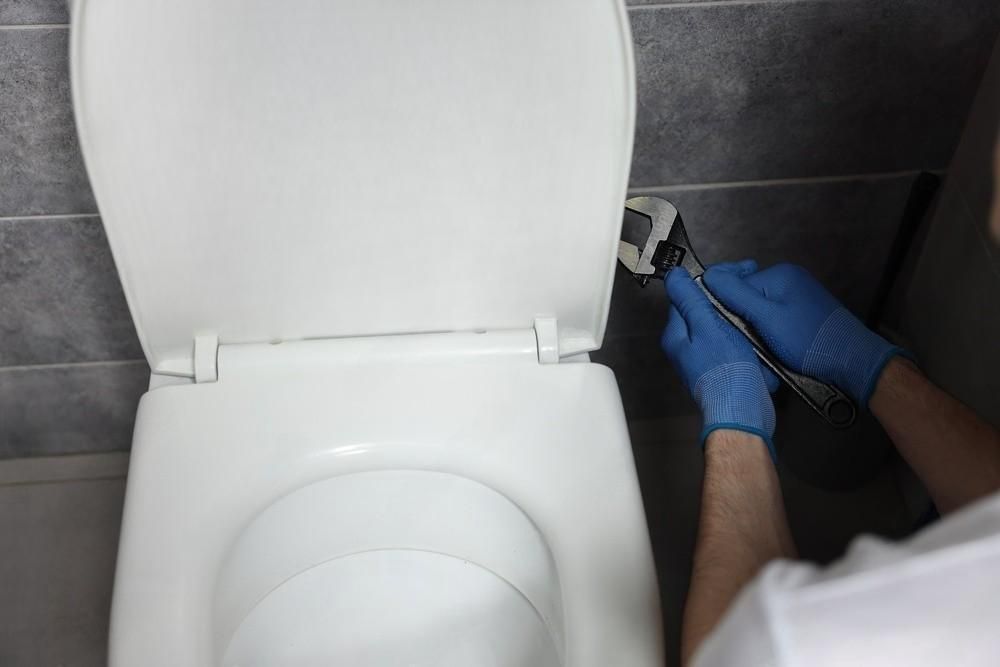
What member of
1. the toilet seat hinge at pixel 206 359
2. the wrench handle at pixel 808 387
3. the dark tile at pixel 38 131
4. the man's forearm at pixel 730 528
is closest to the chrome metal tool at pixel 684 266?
the wrench handle at pixel 808 387

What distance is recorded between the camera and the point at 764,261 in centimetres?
108

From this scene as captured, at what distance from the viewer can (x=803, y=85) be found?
902 millimetres

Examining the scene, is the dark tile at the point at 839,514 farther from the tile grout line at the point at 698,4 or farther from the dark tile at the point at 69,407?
the dark tile at the point at 69,407

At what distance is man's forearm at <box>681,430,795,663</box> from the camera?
669 millimetres

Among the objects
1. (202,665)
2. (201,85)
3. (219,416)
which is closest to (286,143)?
(201,85)

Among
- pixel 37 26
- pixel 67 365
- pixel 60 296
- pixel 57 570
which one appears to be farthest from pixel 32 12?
pixel 57 570

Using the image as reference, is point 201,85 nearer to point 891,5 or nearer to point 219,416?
point 219,416

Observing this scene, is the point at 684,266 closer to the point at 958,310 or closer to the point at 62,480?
the point at 958,310

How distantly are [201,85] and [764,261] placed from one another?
0.65 metres

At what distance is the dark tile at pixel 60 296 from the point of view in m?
0.95

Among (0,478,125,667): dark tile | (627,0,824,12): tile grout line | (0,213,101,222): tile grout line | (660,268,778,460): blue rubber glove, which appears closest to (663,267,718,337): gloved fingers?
(660,268,778,460): blue rubber glove

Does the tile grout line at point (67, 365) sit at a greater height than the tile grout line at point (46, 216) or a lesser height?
lesser

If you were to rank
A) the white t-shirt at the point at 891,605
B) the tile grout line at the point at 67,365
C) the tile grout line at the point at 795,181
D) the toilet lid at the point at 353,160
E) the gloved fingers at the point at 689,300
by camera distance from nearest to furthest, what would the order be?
1. the white t-shirt at the point at 891,605
2. the toilet lid at the point at 353,160
3. the gloved fingers at the point at 689,300
4. the tile grout line at the point at 795,181
5. the tile grout line at the point at 67,365

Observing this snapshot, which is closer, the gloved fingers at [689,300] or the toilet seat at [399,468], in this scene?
the toilet seat at [399,468]
